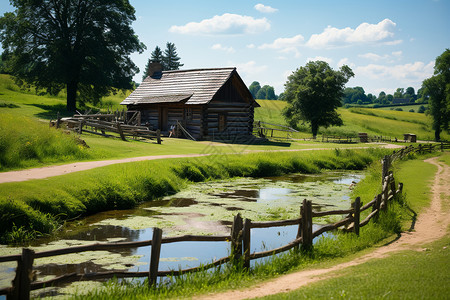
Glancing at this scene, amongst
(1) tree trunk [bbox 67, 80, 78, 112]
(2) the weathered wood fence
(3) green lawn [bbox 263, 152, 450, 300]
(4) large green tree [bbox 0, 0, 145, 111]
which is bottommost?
(3) green lawn [bbox 263, 152, 450, 300]

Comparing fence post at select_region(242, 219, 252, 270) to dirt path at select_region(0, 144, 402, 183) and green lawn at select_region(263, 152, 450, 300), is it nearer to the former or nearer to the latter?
green lawn at select_region(263, 152, 450, 300)

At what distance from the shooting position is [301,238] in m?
10.3

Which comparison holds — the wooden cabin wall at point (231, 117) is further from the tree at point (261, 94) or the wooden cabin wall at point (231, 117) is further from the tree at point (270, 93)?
the tree at point (261, 94)


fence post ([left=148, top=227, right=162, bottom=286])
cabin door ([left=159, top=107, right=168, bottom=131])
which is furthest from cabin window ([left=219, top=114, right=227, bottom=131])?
fence post ([left=148, top=227, right=162, bottom=286])

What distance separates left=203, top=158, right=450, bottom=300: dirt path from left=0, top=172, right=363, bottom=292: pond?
2.35m

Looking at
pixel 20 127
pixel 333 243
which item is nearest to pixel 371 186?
pixel 333 243

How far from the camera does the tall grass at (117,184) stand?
39.3 feet

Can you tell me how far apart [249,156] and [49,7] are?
104 feet

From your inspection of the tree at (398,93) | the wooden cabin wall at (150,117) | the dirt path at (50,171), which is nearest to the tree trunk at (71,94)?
the wooden cabin wall at (150,117)

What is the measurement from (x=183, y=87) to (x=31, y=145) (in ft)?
69.5

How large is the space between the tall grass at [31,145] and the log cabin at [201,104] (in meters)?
14.9

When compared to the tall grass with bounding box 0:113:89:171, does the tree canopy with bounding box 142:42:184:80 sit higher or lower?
higher

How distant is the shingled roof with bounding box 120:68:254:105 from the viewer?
36125 millimetres

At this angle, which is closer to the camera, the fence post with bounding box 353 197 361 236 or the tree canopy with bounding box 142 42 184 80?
the fence post with bounding box 353 197 361 236
